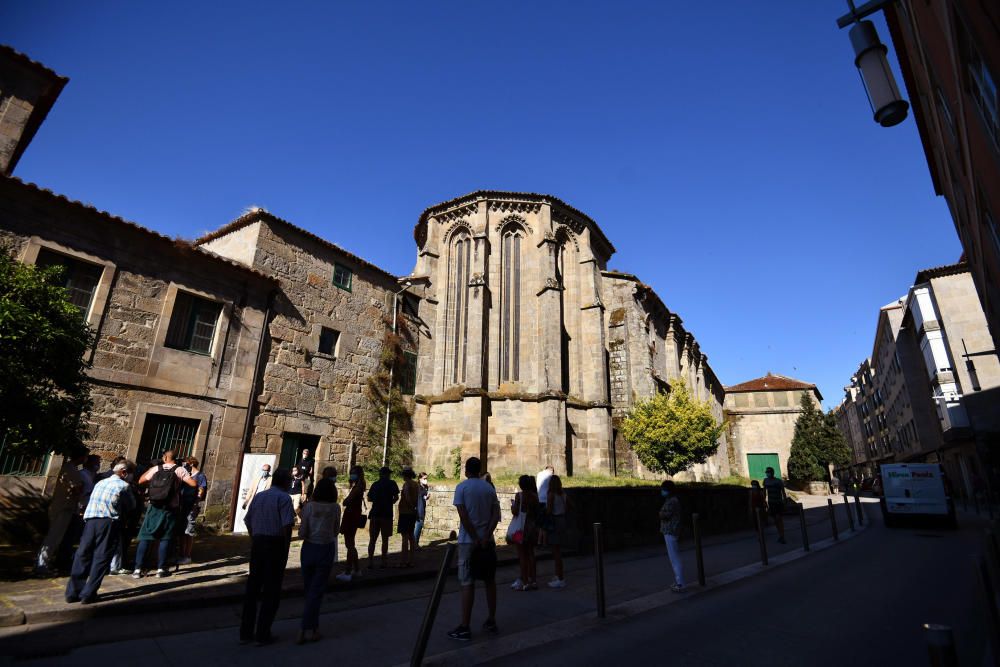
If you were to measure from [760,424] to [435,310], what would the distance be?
46.4m

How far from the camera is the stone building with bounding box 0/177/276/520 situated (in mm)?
10070

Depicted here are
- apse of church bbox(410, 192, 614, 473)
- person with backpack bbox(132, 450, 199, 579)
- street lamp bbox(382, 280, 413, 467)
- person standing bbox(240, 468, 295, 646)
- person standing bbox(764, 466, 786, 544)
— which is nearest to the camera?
person standing bbox(240, 468, 295, 646)

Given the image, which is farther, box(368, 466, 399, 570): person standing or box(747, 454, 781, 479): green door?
box(747, 454, 781, 479): green door

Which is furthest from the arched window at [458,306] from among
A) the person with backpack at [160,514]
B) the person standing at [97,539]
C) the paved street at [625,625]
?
the person standing at [97,539]

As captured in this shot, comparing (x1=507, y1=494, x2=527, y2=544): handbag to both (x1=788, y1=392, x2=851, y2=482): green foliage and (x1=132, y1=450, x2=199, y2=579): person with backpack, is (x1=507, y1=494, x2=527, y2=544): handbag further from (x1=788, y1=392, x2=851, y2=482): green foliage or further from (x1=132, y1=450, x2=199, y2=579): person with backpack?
(x1=788, y1=392, x2=851, y2=482): green foliage

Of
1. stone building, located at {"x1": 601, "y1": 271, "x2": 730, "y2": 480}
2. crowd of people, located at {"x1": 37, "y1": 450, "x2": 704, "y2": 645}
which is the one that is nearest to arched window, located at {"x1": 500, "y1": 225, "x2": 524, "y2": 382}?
stone building, located at {"x1": 601, "y1": 271, "x2": 730, "y2": 480}

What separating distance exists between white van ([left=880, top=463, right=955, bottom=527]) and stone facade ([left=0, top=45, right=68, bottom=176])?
84.0 ft

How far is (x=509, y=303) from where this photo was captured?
897 inches

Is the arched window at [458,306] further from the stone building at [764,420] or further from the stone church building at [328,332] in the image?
the stone building at [764,420]

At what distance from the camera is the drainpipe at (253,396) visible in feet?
39.7

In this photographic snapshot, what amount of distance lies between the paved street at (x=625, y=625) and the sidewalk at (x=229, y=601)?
3 centimetres

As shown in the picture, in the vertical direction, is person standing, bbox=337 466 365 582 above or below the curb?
above

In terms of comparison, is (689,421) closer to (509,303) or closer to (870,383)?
(509,303)

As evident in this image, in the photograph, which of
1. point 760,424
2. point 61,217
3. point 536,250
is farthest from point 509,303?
point 760,424
